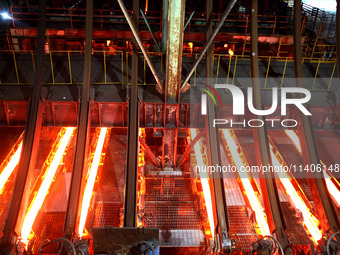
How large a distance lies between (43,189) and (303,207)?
6.80 meters

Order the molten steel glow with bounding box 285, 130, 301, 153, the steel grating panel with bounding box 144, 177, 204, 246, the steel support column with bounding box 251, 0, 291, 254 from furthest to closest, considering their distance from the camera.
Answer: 1. the molten steel glow with bounding box 285, 130, 301, 153
2. the steel grating panel with bounding box 144, 177, 204, 246
3. the steel support column with bounding box 251, 0, 291, 254

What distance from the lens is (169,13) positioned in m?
5.24

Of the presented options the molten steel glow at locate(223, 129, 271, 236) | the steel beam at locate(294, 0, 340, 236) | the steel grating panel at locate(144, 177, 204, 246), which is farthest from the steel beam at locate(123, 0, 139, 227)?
the steel beam at locate(294, 0, 340, 236)

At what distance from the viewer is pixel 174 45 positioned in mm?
5762

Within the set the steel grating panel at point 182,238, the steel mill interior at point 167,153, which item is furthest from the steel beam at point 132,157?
the steel grating panel at point 182,238

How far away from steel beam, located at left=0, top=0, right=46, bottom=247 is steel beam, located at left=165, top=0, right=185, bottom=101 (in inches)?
128

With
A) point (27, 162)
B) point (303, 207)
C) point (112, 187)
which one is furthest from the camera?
point (112, 187)

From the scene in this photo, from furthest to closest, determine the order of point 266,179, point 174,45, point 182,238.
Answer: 1. point 182,238
2. point 266,179
3. point 174,45

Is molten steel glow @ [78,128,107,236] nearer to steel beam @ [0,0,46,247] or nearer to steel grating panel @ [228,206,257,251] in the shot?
steel beam @ [0,0,46,247]

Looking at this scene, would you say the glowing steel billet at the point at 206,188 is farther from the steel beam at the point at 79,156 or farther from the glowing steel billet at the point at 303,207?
the steel beam at the point at 79,156

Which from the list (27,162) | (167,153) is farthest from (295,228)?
(27,162)

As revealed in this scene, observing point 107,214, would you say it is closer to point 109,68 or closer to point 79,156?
point 79,156

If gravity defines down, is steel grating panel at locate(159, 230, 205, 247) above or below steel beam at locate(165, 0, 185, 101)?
below

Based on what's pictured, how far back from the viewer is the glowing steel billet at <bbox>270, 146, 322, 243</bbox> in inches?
251
